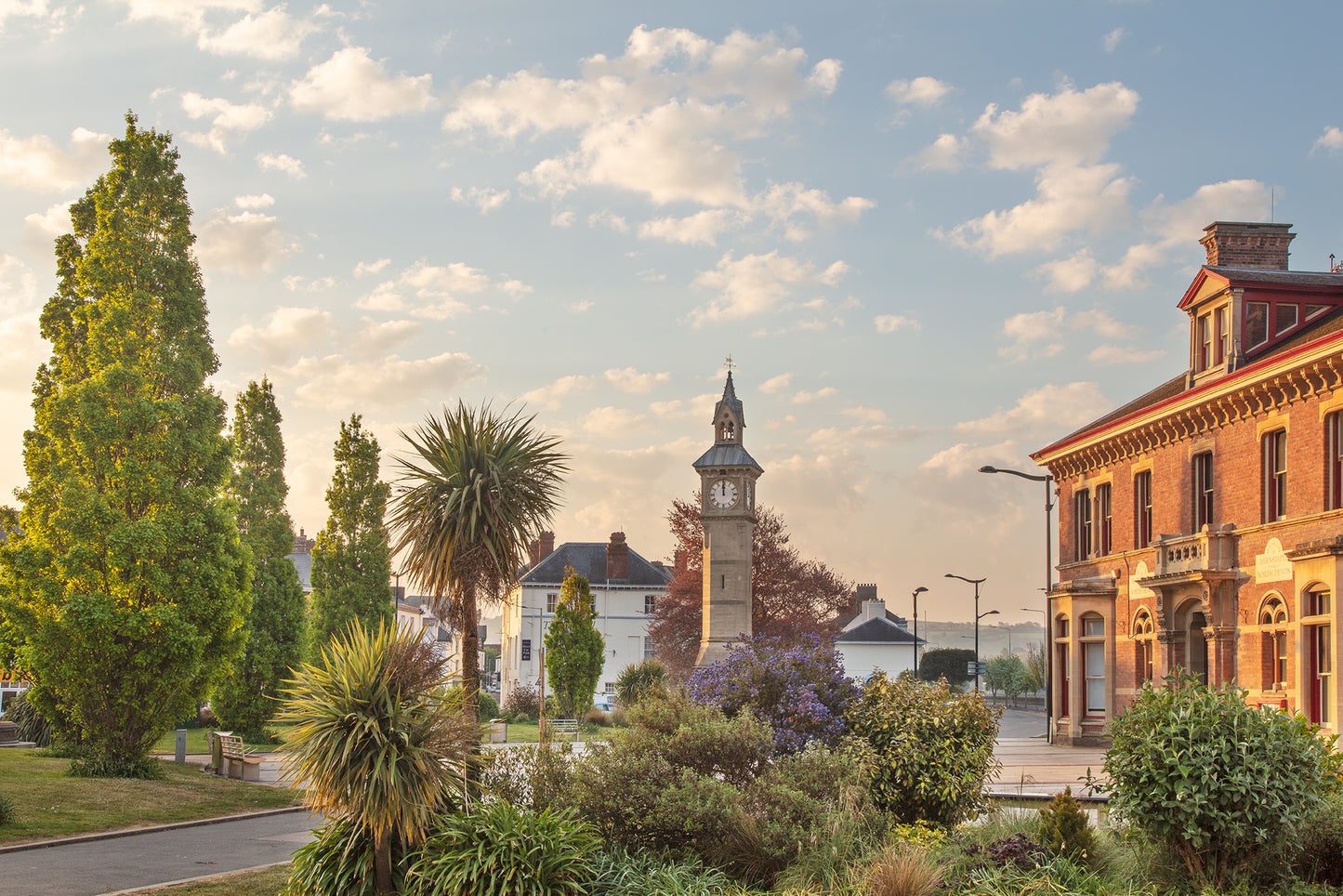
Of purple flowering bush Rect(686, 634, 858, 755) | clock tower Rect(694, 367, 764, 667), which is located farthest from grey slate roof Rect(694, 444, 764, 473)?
purple flowering bush Rect(686, 634, 858, 755)

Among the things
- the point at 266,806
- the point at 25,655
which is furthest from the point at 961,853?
the point at 25,655

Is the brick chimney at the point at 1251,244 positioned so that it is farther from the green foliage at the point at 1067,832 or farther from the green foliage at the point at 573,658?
the green foliage at the point at 573,658

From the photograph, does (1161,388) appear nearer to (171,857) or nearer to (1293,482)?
(1293,482)

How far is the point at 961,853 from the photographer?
12.2 metres

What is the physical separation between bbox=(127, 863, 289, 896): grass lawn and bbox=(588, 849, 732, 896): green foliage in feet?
13.8

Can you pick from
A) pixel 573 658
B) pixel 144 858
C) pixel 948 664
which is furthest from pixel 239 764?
pixel 948 664

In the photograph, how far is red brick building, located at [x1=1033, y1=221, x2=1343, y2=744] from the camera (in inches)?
965

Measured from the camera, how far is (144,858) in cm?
1636

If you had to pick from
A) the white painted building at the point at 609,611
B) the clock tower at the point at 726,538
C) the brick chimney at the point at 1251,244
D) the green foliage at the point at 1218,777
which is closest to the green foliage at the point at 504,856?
the green foliage at the point at 1218,777

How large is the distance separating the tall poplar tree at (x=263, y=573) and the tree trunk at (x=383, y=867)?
2492 centimetres

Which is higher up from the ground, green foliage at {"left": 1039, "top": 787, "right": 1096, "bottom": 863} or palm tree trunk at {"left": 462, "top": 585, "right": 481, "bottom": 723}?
palm tree trunk at {"left": 462, "top": 585, "right": 481, "bottom": 723}

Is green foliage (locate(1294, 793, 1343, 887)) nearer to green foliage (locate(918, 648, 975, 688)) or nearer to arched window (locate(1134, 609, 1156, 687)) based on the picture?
arched window (locate(1134, 609, 1156, 687))

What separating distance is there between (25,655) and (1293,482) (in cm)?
2744

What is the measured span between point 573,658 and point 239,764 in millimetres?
24091
